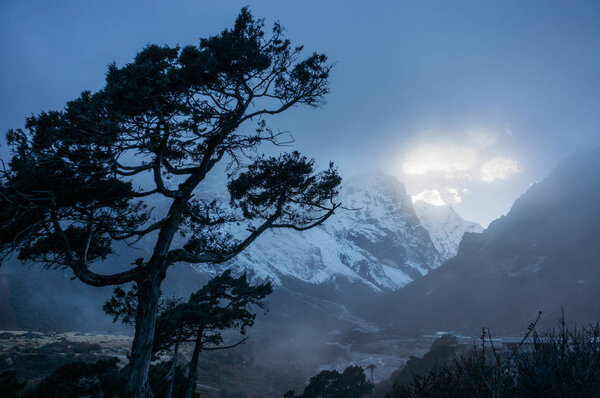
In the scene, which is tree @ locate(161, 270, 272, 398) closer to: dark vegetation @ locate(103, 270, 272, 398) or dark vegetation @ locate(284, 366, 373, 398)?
dark vegetation @ locate(103, 270, 272, 398)

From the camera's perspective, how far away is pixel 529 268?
260 feet

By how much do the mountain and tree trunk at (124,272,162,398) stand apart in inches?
3024

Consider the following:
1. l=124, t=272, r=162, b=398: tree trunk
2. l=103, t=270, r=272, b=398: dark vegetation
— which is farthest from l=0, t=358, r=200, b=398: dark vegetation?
l=124, t=272, r=162, b=398: tree trunk

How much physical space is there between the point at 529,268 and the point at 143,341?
98.1m

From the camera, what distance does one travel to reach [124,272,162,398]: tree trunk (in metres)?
5.91

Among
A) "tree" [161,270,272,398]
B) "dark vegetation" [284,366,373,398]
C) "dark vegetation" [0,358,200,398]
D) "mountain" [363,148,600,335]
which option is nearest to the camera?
"dark vegetation" [0,358,200,398]

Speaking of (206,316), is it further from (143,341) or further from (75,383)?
(143,341)

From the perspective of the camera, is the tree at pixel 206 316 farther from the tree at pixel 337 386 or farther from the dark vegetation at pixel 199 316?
the tree at pixel 337 386

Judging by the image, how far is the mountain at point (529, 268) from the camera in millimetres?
67500

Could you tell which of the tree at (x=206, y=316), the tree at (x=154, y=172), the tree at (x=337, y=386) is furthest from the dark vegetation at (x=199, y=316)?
the tree at (x=337, y=386)

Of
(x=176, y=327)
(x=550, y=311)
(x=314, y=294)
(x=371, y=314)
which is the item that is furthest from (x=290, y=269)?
(x=176, y=327)

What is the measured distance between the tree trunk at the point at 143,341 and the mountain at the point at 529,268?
7681 centimetres

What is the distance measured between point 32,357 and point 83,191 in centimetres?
4669

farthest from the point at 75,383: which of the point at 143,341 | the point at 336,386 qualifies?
the point at 336,386
